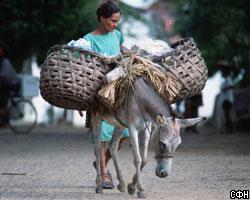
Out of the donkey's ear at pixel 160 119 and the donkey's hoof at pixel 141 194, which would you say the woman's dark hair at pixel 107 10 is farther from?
the donkey's hoof at pixel 141 194

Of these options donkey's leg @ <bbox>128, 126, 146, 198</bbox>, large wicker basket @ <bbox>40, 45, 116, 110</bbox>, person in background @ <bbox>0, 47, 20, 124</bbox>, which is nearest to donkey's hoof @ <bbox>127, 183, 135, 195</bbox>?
donkey's leg @ <bbox>128, 126, 146, 198</bbox>

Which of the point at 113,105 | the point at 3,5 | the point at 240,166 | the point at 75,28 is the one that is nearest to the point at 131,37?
the point at 75,28

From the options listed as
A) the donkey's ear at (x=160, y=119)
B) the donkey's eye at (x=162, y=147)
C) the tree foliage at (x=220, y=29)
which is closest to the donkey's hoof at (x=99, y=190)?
the donkey's eye at (x=162, y=147)

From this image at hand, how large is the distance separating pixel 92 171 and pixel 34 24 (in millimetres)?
11130

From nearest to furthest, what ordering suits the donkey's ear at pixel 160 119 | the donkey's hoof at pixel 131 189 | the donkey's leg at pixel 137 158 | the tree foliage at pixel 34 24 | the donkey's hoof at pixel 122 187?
the donkey's ear at pixel 160 119 < the donkey's leg at pixel 137 158 < the donkey's hoof at pixel 131 189 < the donkey's hoof at pixel 122 187 < the tree foliage at pixel 34 24

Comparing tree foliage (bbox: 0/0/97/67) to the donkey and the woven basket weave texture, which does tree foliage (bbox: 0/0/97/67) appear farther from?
the donkey

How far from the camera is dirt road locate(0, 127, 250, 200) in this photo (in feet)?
32.0

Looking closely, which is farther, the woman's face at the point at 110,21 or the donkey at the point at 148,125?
the woman's face at the point at 110,21

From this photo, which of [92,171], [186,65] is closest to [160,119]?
[186,65]

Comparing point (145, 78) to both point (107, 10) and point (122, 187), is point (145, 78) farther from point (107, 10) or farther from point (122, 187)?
point (122, 187)

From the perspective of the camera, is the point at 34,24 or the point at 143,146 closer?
the point at 143,146

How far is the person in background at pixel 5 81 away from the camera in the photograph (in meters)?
20.5

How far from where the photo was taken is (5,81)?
20.6 m

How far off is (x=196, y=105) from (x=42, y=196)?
14.8 metres
